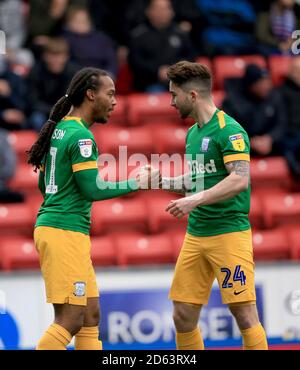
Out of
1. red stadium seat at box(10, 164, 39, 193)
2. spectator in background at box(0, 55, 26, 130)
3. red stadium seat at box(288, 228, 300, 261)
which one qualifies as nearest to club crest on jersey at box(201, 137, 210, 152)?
red stadium seat at box(288, 228, 300, 261)

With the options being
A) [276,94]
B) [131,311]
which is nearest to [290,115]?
[276,94]

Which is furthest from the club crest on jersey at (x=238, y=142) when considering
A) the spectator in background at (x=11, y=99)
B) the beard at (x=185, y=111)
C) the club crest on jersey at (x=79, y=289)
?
the spectator in background at (x=11, y=99)

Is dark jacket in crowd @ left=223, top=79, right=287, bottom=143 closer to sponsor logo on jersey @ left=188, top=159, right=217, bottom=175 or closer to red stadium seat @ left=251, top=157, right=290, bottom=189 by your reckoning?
red stadium seat @ left=251, top=157, right=290, bottom=189

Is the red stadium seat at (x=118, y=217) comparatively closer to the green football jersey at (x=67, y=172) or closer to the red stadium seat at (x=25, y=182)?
the red stadium seat at (x=25, y=182)

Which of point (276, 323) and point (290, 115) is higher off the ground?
point (290, 115)

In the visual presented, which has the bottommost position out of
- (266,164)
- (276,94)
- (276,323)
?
(276,323)

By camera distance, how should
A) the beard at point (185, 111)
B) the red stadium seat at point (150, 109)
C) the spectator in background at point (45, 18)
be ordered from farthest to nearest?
the spectator in background at point (45, 18), the red stadium seat at point (150, 109), the beard at point (185, 111)

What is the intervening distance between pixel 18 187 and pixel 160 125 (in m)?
1.72

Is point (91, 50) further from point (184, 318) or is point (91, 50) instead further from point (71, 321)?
point (71, 321)

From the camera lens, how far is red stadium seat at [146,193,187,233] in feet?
33.1

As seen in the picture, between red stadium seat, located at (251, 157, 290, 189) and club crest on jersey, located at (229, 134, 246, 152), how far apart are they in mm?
4092

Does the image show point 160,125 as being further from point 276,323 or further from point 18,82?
point 276,323

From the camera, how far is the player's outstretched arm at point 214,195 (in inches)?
254

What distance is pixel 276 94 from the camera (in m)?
11.1
